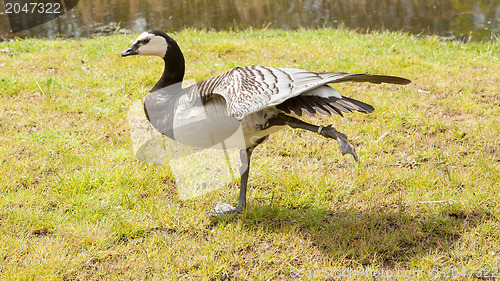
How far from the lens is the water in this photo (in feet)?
38.8

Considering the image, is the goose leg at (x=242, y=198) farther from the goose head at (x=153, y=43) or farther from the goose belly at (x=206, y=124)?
the goose head at (x=153, y=43)

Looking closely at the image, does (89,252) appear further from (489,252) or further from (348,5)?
(348,5)

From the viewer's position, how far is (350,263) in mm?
3451

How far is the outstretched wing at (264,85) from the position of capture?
3322mm

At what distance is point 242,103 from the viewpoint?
3414mm

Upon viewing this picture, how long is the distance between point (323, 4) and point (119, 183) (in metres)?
12.4

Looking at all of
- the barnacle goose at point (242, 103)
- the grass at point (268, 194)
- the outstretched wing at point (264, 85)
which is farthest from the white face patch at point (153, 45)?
the grass at point (268, 194)

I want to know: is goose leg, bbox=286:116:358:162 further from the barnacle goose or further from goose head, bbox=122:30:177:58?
goose head, bbox=122:30:177:58

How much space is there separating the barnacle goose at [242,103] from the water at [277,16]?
285 inches

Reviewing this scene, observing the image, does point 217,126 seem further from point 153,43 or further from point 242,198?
point 153,43

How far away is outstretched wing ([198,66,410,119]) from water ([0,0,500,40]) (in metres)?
7.78

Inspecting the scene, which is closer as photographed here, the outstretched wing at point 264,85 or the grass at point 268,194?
the outstretched wing at point 264,85

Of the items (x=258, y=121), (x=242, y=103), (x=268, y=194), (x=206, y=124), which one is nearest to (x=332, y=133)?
(x=258, y=121)

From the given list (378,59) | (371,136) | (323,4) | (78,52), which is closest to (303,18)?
(323,4)
